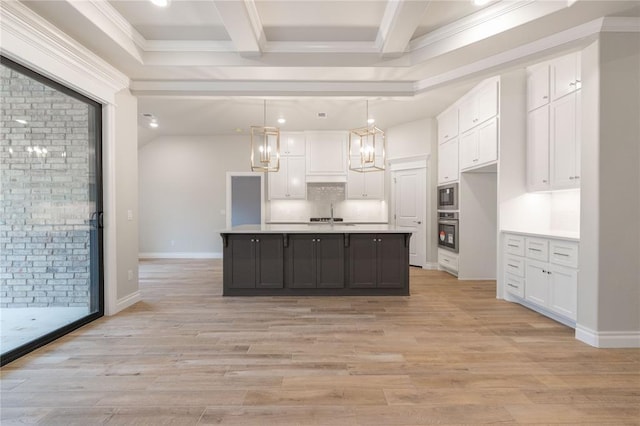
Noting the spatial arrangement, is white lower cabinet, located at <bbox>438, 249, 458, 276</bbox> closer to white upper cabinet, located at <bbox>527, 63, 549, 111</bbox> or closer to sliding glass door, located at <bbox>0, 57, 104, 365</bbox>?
white upper cabinet, located at <bbox>527, 63, 549, 111</bbox>

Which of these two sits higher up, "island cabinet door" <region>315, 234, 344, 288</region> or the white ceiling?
the white ceiling

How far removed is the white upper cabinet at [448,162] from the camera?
5.26 meters

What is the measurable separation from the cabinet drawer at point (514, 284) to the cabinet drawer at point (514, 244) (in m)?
0.31

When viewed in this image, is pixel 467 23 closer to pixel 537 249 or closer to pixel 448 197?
pixel 537 249

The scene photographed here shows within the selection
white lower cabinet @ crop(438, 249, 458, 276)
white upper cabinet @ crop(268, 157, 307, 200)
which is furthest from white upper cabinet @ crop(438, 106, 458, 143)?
white upper cabinet @ crop(268, 157, 307, 200)

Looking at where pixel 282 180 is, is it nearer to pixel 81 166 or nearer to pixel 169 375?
pixel 81 166

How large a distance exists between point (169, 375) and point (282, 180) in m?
5.22

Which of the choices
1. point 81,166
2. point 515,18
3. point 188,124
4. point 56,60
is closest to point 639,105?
point 515,18

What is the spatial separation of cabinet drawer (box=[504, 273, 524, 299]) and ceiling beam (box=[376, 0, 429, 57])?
10.00 feet

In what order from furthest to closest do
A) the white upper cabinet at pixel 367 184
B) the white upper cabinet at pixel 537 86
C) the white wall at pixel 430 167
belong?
the white upper cabinet at pixel 367 184 → the white wall at pixel 430 167 → the white upper cabinet at pixel 537 86

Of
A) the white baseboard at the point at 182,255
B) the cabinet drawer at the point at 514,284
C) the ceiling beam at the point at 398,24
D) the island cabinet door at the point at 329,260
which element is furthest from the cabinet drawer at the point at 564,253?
the white baseboard at the point at 182,255

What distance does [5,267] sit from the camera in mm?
2529

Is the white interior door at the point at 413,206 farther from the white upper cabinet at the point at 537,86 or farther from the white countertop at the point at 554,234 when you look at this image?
the white upper cabinet at the point at 537,86

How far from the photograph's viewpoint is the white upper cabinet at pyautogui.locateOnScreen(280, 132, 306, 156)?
7.01 metres
